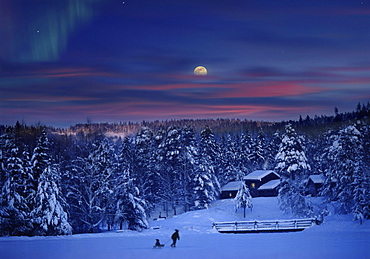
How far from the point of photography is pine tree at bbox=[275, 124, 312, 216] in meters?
45.8

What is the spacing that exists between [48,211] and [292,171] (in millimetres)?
29752

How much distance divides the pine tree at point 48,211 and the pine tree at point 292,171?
26729mm

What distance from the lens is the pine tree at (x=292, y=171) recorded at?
1805 inches

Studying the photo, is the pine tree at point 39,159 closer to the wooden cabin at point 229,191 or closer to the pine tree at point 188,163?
the pine tree at point 188,163

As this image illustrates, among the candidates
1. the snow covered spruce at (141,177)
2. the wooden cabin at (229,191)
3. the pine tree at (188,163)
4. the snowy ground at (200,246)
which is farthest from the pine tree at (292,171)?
the wooden cabin at (229,191)

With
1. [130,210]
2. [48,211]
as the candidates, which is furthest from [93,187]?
[48,211]

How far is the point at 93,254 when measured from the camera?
22.7m

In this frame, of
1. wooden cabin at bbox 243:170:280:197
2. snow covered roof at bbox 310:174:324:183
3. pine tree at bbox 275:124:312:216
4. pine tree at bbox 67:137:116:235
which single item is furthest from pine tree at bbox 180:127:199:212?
snow covered roof at bbox 310:174:324:183

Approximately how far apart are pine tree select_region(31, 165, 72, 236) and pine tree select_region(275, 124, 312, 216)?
87.7 ft

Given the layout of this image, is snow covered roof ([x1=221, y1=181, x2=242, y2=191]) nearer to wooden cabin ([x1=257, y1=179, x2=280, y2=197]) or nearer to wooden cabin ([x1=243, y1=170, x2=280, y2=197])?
wooden cabin ([x1=243, y1=170, x2=280, y2=197])

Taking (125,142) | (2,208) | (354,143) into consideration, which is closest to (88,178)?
(2,208)

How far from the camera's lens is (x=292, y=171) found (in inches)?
1880

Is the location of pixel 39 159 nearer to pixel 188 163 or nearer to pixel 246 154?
pixel 188 163

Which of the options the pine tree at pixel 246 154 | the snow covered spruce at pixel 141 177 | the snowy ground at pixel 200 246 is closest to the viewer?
the snowy ground at pixel 200 246
